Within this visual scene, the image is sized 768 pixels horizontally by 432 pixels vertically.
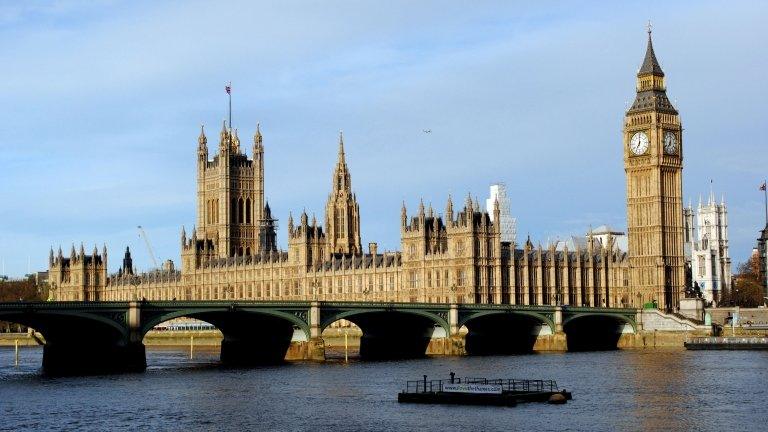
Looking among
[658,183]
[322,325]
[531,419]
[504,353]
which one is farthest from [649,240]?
[531,419]

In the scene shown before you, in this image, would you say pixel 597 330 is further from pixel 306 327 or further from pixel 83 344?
pixel 83 344

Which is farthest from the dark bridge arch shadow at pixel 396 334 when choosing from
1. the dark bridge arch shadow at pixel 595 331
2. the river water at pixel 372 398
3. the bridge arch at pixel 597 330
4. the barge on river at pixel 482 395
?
the barge on river at pixel 482 395

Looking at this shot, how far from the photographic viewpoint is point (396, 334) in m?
140

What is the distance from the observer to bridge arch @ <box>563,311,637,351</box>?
151 meters

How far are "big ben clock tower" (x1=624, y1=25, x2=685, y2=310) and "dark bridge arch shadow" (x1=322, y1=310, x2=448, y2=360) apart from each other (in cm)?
4263

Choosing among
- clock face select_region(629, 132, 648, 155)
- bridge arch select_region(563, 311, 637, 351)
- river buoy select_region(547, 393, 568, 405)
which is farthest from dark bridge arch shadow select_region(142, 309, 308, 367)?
clock face select_region(629, 132, 648, 155)

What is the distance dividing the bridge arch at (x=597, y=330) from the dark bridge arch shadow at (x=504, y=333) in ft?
15.7

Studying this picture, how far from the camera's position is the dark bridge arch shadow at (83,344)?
348ft

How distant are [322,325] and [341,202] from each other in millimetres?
75126

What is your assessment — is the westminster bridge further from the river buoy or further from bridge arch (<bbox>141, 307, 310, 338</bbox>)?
the river buoy

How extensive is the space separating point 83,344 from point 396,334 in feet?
116

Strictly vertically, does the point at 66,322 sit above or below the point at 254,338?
above

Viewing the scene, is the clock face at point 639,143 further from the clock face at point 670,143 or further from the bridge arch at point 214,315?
the bridge arch at point 214,315

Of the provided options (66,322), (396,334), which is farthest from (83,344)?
(396,334)
